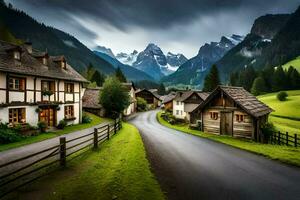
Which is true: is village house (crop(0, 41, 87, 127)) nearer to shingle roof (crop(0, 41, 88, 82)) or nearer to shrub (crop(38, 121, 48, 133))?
shingle roof (crop(0, 41, 88, 82))

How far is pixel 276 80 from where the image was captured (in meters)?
114

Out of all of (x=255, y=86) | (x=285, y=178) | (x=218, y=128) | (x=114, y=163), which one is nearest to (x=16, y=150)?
(x=114, y=163)

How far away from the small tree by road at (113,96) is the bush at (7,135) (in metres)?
27.0

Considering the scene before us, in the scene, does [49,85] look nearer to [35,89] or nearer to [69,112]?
[35,89]

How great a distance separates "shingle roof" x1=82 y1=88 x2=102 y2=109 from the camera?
177 feet

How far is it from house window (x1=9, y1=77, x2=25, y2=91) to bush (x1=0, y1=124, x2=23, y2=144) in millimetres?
4743

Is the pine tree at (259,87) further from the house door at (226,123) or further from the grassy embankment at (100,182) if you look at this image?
the grassy embankment at (100,182)

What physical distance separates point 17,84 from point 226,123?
25621 mm

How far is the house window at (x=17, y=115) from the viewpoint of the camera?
25144 mm

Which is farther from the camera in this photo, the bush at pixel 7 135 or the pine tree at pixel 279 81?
the pine tree at pixel 279 81

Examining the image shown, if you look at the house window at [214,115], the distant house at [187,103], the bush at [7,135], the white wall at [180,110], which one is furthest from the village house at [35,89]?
the white wall at [180,110]

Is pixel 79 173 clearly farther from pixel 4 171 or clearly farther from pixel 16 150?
pixel 16 150

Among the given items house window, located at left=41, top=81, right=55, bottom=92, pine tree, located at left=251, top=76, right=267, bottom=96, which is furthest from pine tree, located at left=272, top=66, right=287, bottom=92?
house window, located at left=41, top=81, right=55, bottom=92

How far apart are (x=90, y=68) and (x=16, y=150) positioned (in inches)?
3683
